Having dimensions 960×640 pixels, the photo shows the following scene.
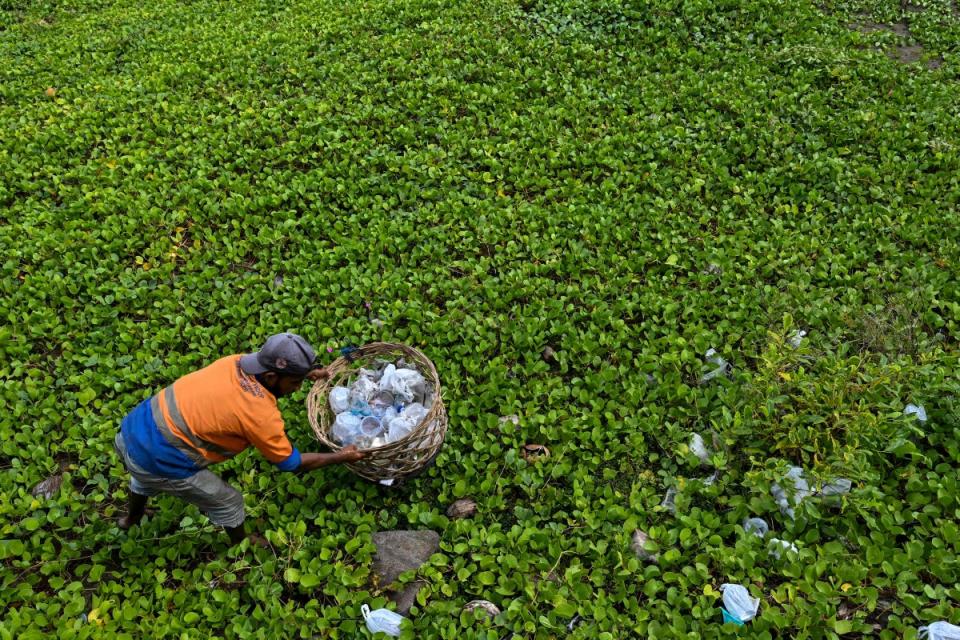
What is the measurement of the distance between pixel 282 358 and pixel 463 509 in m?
1.57

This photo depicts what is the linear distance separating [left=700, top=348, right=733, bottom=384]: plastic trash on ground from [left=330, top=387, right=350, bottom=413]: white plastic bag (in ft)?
8.20

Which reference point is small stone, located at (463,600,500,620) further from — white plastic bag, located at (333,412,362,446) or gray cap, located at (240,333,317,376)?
gray cap, located at (240,333,317,376)

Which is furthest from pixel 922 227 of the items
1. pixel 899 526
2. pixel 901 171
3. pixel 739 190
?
pixel 899 526

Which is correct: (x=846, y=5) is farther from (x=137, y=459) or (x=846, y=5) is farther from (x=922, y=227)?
(x=137, y=459)

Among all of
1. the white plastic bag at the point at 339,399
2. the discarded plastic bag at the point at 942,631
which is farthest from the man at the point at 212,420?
the discarded plastic bag at the point at 942,631

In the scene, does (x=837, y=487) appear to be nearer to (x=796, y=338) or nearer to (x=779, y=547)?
(x=779, y=547)

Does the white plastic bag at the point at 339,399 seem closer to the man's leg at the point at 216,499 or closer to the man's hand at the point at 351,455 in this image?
the man's hand at the point at 351,455

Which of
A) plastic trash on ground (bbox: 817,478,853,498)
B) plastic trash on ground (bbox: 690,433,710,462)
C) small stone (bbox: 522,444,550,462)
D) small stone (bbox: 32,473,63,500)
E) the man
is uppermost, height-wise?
the man

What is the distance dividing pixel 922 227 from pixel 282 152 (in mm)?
6213

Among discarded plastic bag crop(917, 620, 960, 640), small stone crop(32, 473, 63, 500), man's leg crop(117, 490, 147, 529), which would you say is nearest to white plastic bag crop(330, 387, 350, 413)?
man's leg crop(117, 490, 147, 529)

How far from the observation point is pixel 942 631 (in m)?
3.08

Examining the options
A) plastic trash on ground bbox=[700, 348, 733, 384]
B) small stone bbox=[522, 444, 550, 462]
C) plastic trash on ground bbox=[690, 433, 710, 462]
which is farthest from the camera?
plastic trash on ground bbox=[700, 348, 733, 384]

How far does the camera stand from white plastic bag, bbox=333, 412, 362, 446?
4.04 m

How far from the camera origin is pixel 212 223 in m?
6.14
